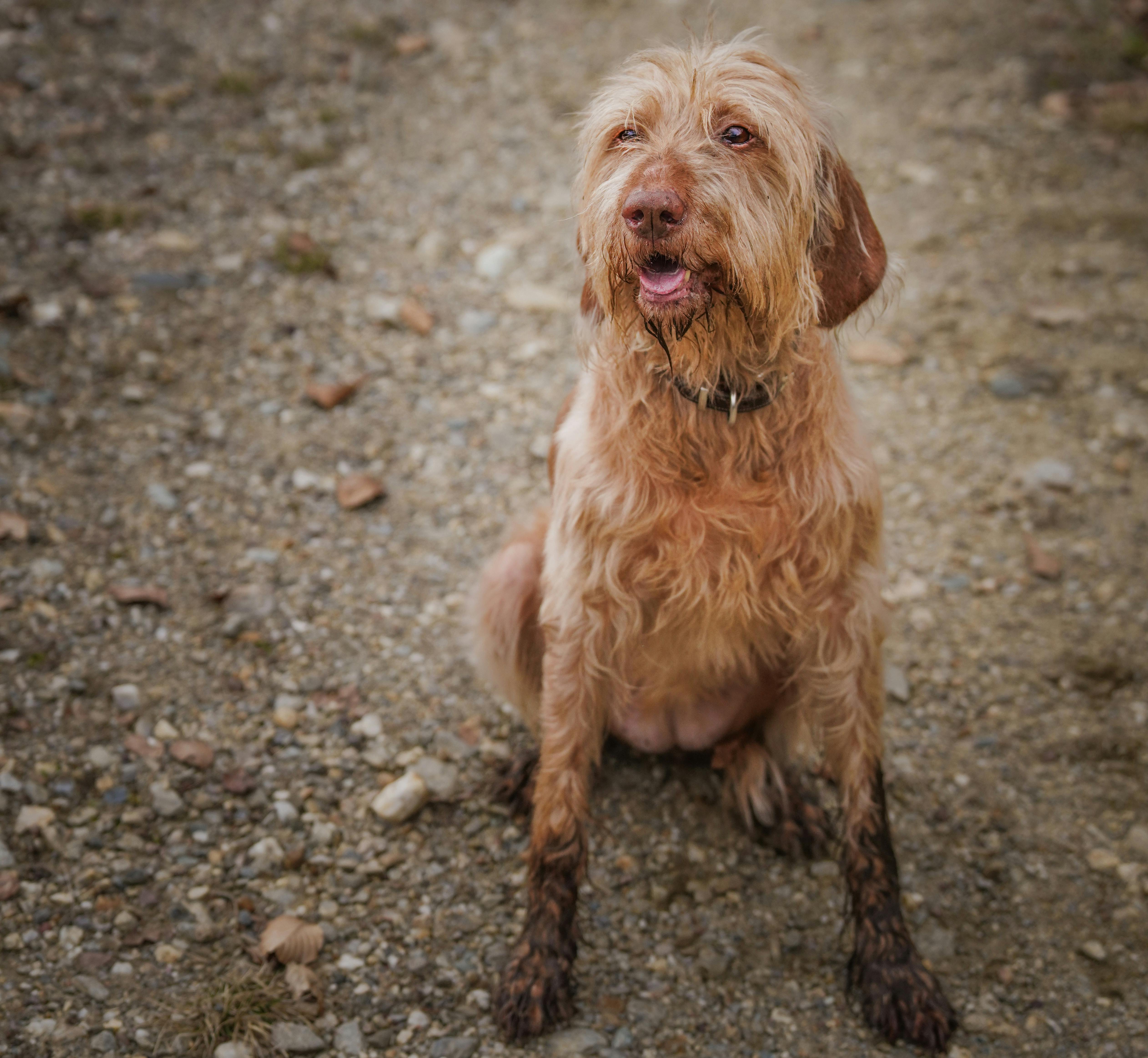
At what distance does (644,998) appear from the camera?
3.04 m

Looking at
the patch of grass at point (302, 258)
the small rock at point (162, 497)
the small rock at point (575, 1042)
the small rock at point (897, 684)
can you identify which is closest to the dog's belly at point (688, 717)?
the small rock at point (897, 684)

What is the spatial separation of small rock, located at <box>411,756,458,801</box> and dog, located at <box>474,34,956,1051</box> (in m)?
0.43

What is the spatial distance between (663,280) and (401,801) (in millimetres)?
1881

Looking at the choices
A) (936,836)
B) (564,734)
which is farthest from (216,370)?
(936,836)

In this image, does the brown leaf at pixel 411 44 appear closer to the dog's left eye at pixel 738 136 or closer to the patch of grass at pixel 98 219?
the patch of grass at pixel 98 219

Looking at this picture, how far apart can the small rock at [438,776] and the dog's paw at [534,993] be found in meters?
0.65

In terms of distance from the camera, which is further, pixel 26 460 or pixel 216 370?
pixel 216 370

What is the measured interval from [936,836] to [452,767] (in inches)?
63.4

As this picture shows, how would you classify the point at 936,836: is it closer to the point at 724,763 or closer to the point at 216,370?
the point at 724,763

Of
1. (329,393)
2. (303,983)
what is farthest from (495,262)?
(303,983)

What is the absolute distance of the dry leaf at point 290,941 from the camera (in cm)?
297

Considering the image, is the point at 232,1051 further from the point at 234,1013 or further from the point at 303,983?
the point at 303,983

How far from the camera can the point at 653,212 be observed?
2.34m

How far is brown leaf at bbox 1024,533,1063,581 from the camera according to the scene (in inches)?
169
